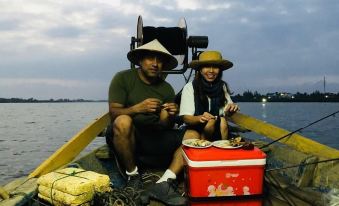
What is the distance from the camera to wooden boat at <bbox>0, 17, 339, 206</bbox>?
418cm

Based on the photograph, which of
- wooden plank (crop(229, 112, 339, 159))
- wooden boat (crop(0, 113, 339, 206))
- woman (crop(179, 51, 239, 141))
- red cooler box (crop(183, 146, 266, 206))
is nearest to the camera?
red cooler box (crop(183, 146, 266, 206))

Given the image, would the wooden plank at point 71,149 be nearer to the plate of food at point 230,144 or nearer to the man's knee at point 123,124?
the man's knee at point 123,124

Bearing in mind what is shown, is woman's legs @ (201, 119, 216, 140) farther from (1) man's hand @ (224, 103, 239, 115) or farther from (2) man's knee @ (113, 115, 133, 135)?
(2) man's knee @ (113, 115, 133, 135)

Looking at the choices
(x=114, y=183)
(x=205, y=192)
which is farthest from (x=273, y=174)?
(x=114, y=183)

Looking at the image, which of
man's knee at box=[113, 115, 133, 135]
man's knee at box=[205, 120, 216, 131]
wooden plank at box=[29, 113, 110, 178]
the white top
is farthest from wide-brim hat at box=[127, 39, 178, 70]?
wooden plank at box=[29, 113, 110, 178]

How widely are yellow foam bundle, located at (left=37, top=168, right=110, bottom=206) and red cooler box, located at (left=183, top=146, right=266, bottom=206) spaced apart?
4.07 feet

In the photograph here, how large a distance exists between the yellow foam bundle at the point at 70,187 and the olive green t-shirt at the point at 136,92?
1101 millimetres

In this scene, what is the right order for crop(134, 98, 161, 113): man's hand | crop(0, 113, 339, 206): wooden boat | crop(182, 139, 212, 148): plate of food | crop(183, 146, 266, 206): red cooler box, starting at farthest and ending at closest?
crop(134, 98, 161, 113): man's hand, crop(0, 113, 339, 206): wooden boat, crop(182, 139, 212, 148): plate of food, crop(183, 146, 266, 206): red cooler box

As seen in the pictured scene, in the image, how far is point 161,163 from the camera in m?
5.86

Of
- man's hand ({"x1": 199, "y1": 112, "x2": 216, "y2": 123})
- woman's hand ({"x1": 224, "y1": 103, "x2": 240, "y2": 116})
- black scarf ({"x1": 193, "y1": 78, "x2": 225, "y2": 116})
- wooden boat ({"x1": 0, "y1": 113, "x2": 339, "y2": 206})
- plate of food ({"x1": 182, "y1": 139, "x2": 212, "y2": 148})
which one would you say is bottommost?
wooden boat ({"x1": 0, "y1": 113, "x2": 339, "y2": 206})

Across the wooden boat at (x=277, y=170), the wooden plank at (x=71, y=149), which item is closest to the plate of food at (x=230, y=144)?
the wooden boat at (x=277, y=170)

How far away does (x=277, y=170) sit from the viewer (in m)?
5.55

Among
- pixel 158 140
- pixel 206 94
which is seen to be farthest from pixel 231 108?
pixel 158 140

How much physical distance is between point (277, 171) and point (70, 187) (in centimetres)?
336
